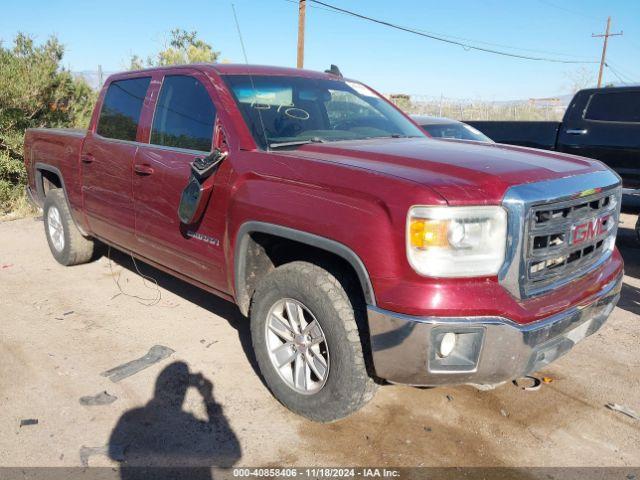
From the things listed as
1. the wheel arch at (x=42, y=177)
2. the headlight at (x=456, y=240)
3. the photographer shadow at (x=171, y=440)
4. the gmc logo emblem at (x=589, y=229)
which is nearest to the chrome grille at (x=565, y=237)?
the gmc logo emblem at (x=589, y=229)

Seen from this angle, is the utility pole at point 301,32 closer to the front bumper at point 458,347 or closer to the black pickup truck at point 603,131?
the black pickup truck at point 603,131

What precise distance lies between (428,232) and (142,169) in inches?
94.8

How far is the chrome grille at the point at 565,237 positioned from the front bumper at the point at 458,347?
235mm

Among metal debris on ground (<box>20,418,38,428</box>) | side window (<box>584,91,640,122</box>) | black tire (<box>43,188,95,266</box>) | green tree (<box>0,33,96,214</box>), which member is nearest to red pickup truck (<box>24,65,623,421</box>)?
metal debris on ground (<box>20,418,38,428</box>)

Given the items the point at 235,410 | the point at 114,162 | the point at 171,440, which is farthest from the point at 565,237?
the point at 114,162

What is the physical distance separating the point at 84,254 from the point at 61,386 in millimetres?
2553

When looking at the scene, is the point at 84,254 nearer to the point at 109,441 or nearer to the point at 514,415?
the point at 109,441

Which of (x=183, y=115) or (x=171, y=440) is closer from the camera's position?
(x=171, y=440)

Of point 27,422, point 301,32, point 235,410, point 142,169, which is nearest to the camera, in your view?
point 27,422

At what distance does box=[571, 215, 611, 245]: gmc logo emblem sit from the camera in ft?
8.80

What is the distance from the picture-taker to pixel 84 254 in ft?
18.4

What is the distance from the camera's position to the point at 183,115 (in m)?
3.69

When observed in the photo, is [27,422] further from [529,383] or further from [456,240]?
[529,383]

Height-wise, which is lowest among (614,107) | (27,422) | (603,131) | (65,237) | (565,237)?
(27,422)
